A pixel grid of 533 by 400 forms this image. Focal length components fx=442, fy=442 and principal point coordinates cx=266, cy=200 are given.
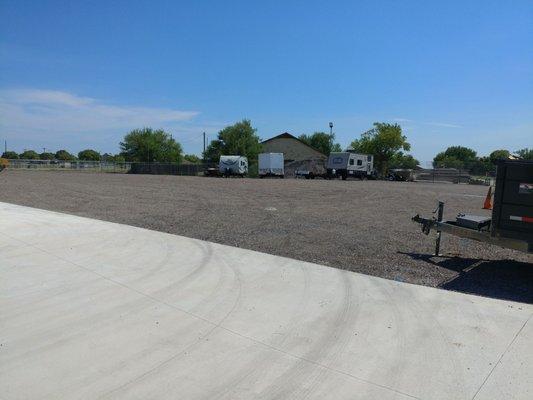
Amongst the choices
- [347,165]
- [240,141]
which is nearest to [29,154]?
[240,141]

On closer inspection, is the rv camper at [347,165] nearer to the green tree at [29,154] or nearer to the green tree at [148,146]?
the green tree at [148,146]

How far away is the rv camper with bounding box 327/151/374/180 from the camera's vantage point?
148 feet

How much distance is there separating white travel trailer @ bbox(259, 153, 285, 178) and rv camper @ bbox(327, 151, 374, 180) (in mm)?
6948

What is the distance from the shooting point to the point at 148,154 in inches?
3095

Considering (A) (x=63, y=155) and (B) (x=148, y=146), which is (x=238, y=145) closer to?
(B) (x=148, y=146)

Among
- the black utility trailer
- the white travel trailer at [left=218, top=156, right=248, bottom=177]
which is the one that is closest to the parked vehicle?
the white travel trailer at [left=218, top=156, right=248, bottom=177]

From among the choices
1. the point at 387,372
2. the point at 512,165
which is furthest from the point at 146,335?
the point at 512,165

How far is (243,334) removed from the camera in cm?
418

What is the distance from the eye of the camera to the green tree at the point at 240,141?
73375 millimetres

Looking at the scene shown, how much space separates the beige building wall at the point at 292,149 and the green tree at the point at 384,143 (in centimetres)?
1064

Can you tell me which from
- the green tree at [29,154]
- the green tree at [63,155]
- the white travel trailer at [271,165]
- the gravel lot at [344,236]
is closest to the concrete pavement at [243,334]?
the gravel lot at [344,236]

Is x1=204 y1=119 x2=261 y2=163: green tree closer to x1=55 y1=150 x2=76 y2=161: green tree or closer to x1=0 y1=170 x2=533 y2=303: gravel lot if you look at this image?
x1=0 y1=170 x2=533 y2=303: gravel lot

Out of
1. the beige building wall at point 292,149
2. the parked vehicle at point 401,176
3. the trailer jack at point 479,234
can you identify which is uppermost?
the beige building wall at point 292,149

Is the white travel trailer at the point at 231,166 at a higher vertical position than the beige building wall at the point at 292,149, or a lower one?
lower
